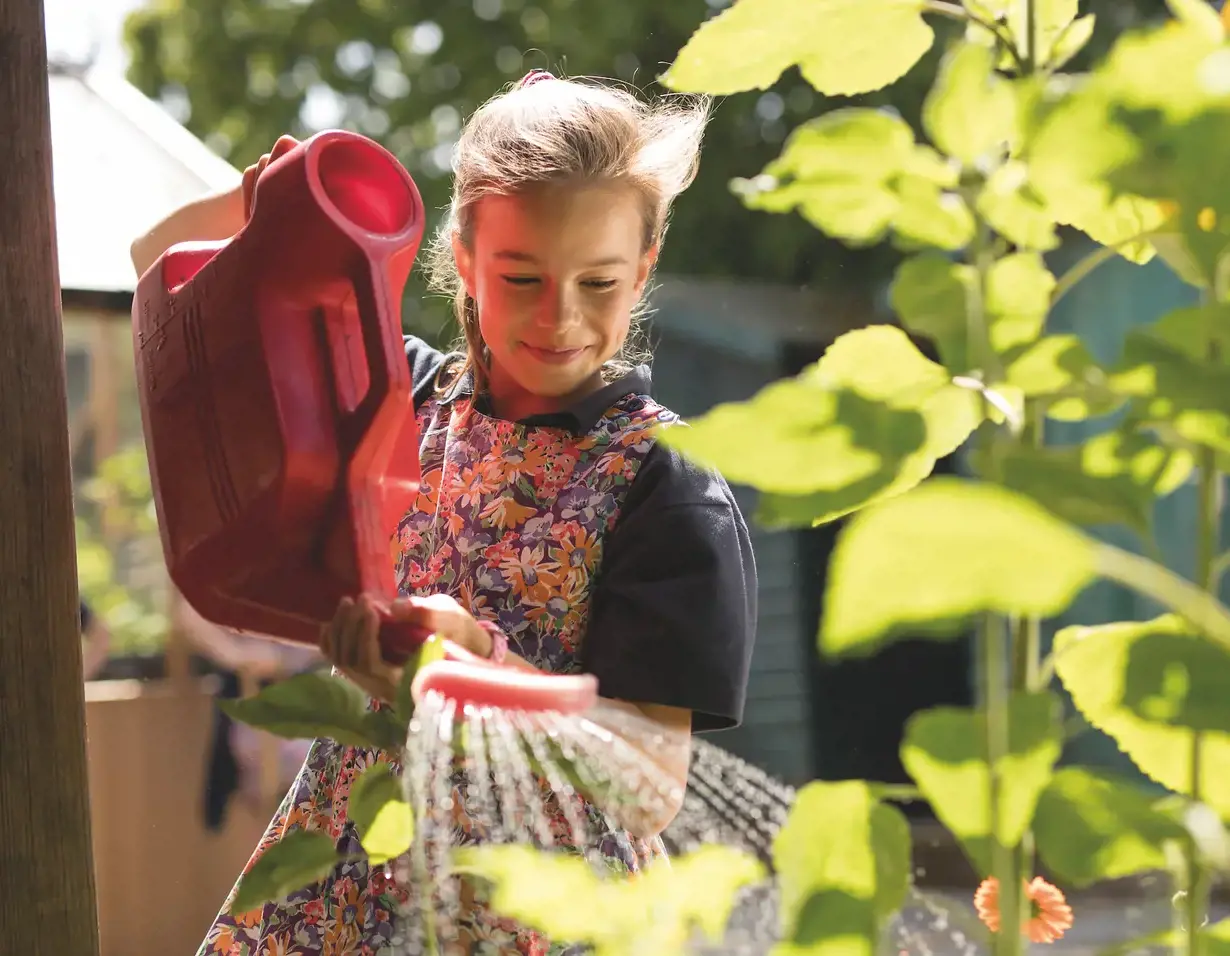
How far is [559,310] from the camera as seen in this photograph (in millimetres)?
952

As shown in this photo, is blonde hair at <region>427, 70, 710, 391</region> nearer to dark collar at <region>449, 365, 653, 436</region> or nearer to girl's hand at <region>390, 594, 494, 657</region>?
dark collar at <region>449, 365, 653, 436</region>

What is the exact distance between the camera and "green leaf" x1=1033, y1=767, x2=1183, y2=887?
31 centimetres

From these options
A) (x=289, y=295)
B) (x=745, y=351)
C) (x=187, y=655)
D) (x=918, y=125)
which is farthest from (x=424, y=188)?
(x=289, y=295)

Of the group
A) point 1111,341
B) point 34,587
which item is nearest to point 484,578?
point 34,587

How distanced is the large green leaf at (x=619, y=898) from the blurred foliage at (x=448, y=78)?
15.2 ft

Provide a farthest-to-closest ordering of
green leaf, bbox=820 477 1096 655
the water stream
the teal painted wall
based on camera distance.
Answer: the teal painted wall
the water stream
green leaf, bbox=820 477 1096 655

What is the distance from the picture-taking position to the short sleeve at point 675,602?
3.03 feet

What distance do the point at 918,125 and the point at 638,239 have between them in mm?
4684

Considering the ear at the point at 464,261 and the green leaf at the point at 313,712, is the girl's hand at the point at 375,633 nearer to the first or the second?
the green leaf at the point at 313,712

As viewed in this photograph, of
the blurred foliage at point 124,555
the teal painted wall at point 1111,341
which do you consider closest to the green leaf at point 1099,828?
the teal painted wall at point 1111,341

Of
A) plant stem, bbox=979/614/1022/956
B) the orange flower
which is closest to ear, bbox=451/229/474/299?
the orange flower

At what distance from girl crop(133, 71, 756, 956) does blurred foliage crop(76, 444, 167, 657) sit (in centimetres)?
472

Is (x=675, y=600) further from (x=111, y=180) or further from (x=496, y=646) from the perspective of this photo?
(x=111, y=180)

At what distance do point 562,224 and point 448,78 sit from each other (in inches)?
234
